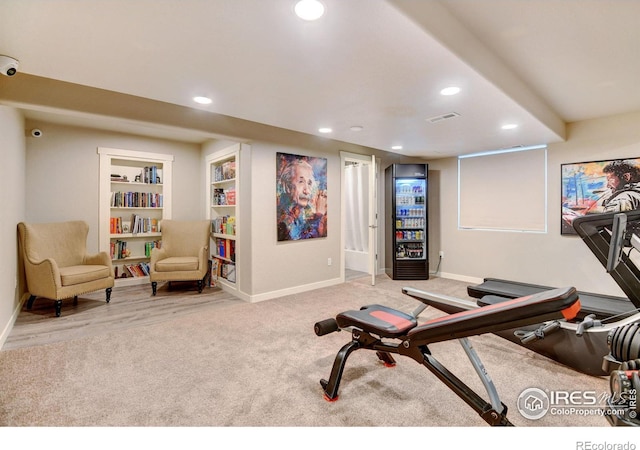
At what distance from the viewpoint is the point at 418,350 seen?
171 centimetres

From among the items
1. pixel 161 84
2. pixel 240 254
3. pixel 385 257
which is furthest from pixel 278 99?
pixel 385 257

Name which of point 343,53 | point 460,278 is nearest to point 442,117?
point 343,53

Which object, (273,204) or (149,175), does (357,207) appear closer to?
(273,204)

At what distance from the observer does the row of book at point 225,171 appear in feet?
14.6

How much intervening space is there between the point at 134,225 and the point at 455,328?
490 centimetres

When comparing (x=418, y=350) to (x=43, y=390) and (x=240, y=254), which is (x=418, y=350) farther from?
(x=240, y=254)

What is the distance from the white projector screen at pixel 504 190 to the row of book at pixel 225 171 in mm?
3883

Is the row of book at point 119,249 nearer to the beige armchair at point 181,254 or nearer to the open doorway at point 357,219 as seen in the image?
the beige armchair at point 181,254

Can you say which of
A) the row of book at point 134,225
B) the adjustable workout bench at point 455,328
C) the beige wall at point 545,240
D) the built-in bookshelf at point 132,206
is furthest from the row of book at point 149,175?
the beige wall at point 545,240

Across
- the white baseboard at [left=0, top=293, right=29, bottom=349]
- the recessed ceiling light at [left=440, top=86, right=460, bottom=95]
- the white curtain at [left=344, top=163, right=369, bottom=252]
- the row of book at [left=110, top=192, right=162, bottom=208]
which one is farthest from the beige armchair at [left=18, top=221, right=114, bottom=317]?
the recessed ceiling light at [left=440, top=86, right=460, bottom=95]

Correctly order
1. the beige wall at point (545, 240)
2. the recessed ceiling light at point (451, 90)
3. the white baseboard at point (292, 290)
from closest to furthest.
→ the recessed ceiling light at point (451, 90) → the beige wall at point (545, 240) → the white baseboard at point (292, 290)

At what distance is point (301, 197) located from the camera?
14.3 feet

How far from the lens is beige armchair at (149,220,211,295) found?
417 centimetres
